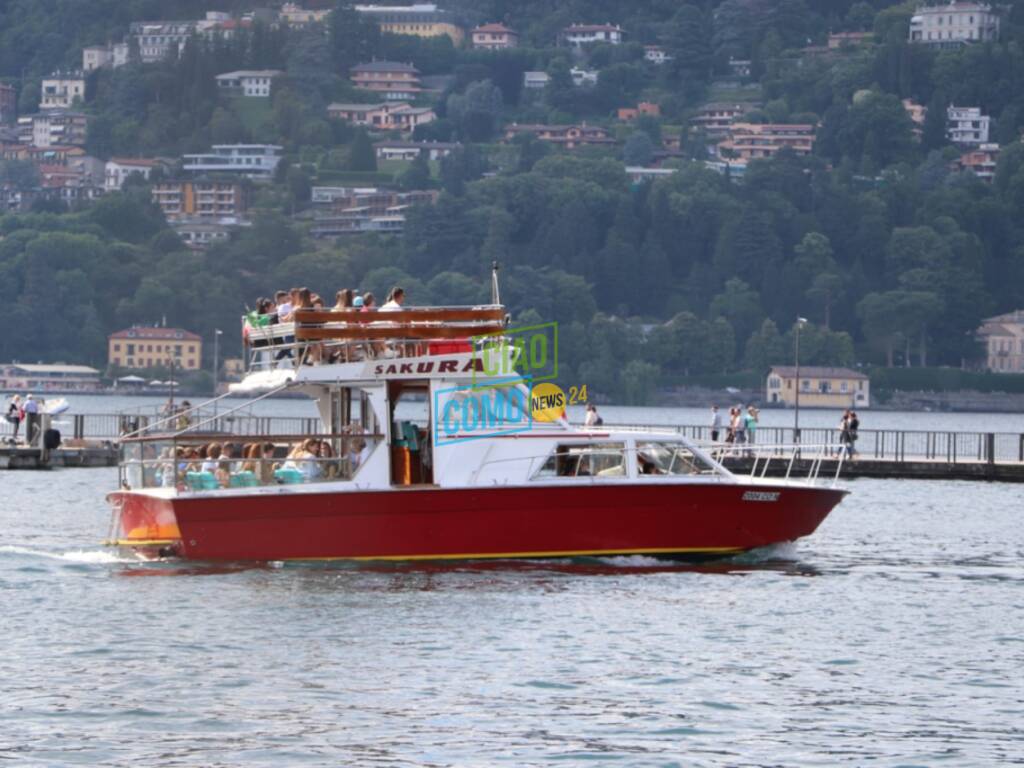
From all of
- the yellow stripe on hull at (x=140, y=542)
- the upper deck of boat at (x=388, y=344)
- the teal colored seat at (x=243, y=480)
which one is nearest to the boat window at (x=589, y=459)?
the upper deck of boat at (x=388, y=344)

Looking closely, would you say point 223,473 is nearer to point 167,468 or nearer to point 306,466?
point 167,468

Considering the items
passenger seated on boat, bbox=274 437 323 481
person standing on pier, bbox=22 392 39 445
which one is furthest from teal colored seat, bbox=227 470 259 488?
person standing on pier, bbox=22 392 39 445

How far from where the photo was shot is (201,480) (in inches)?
1489

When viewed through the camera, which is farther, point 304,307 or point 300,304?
point 300,304

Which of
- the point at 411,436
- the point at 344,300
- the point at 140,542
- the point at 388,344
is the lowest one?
the point at 140,542

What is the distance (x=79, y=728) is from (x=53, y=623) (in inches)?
271

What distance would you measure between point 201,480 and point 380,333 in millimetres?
3599

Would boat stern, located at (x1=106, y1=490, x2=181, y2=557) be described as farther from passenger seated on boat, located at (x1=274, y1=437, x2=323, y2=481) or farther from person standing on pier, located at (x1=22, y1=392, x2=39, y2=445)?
person standing on pier, located at (x1=22, y1=392, x2=39, y2=445)

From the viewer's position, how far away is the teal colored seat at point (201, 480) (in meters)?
37.8

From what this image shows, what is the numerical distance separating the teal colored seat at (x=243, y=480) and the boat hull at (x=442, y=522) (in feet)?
0.91

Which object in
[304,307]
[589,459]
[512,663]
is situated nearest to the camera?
[512,663]

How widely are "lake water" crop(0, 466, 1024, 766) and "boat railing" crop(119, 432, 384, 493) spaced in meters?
1.36

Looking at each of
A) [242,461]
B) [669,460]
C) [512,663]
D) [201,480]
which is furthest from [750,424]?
[512,663]

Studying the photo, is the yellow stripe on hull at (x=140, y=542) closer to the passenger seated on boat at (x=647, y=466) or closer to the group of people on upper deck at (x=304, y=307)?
the group of people on upper deck at (x=304, y=307)
